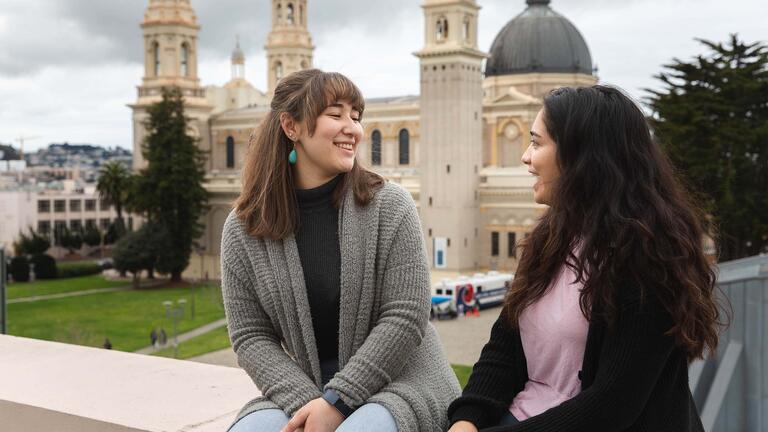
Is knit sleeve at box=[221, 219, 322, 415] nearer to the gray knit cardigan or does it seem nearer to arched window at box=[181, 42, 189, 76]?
the gray knit cardigan

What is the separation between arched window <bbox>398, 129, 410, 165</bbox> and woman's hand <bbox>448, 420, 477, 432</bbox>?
4528 cm

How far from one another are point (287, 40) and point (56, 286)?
19806 mm

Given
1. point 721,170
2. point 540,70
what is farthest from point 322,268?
point 540,70

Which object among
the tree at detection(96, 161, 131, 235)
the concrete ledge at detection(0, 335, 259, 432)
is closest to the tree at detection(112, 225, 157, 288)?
the tree at detection(96, 161, 131, 235)

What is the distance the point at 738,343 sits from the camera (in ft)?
26.2

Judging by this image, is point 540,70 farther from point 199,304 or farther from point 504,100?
point 199,304

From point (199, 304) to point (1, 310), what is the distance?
27590mm

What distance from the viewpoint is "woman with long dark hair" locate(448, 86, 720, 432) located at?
244cm

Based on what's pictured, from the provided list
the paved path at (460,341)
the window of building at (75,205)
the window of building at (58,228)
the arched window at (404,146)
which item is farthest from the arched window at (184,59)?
the paved path at (460,341)

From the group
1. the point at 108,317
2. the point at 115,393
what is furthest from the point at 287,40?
the point at 115,393

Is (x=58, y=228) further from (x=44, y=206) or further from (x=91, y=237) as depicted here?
(x=91, y=237)

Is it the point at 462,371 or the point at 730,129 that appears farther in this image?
the point at 730,129

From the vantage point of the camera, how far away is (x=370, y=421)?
272 cm

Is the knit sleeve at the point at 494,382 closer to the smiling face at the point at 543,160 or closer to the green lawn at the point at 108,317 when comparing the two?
the smiling face at the point at 543,160
